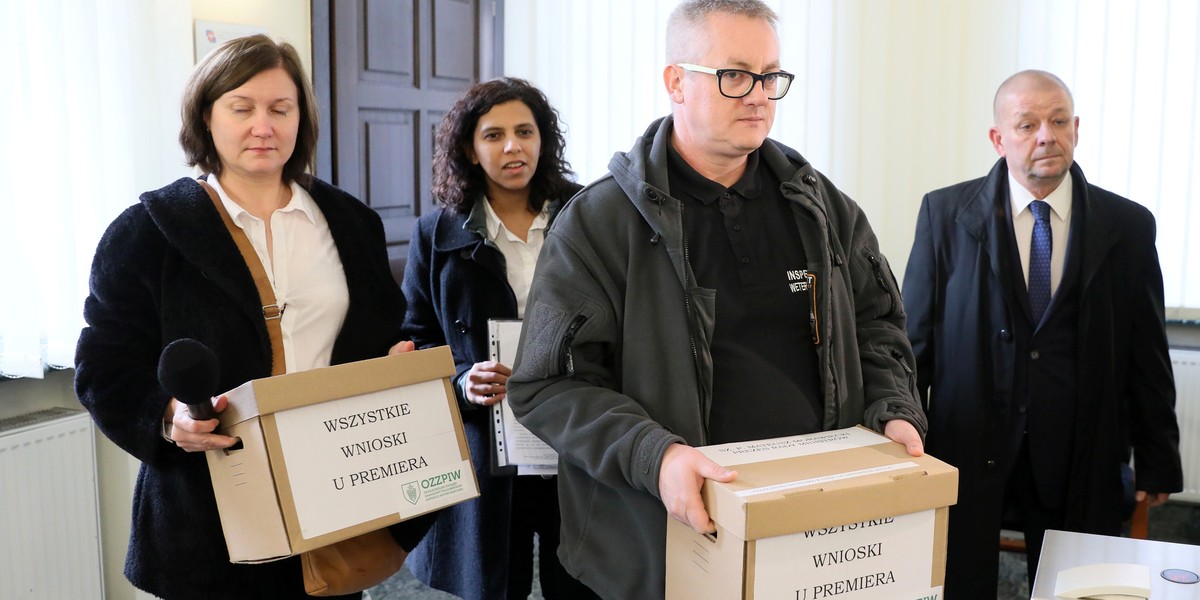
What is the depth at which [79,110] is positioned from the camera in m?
2.53

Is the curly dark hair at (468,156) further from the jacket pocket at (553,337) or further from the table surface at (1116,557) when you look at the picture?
the table surface at (1116,557)

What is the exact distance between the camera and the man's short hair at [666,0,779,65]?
1.58 metres

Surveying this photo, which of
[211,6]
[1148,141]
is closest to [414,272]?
[211,6]

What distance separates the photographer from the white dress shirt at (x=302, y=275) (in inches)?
69.0

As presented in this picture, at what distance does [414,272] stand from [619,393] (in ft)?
3.05

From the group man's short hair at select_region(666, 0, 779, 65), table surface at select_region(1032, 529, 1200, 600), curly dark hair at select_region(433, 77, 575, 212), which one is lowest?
table surface at select_region(1032, 529, 1200, 600)

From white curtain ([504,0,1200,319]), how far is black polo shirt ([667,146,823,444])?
2422 mm

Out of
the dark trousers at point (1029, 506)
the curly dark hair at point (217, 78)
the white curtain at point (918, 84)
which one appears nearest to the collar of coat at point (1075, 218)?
the dark trousers at point (1029, 506)

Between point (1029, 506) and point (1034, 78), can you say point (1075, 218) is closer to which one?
point (1034, 78)

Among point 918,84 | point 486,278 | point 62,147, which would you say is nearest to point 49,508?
point 62,147

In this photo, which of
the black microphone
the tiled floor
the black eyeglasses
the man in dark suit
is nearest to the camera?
the black microphone

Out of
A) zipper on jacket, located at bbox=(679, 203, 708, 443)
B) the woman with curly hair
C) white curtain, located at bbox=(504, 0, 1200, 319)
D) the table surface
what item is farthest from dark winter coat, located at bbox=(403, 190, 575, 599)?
white curtain, located at bbox=(504, 0, 1200, 319)

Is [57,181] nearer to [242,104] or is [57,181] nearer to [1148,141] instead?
[242,104]

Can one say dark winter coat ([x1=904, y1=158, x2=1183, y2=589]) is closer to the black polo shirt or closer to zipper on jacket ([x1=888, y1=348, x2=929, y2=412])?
zipper on jacket ([x1=888, y1=348, x2=929, y2=412])
